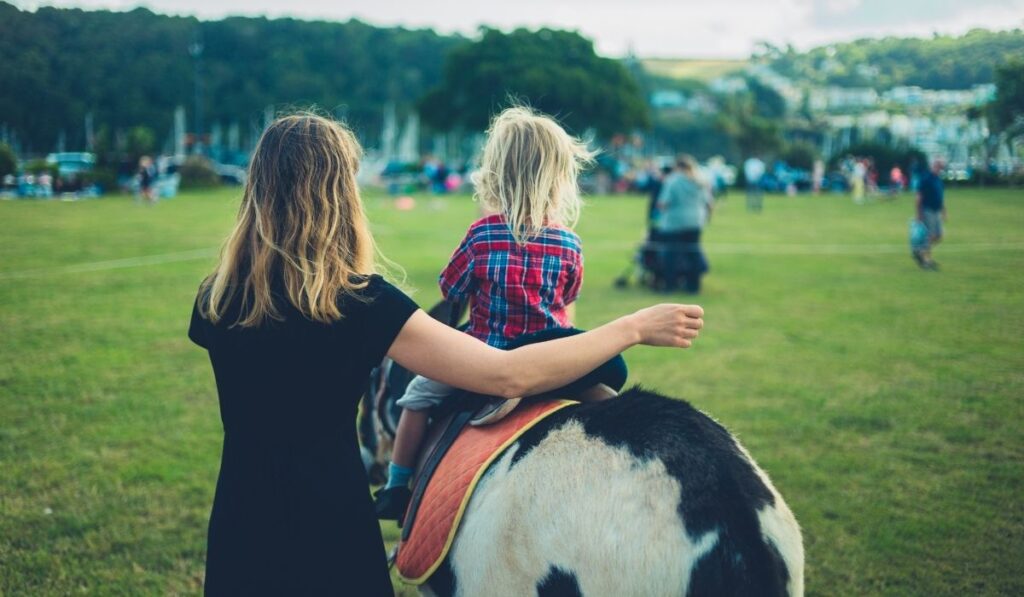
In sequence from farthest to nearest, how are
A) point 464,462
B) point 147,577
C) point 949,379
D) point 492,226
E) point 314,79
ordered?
point 314,79
point 949,379
point 147,577
point 492,226
point 464,462

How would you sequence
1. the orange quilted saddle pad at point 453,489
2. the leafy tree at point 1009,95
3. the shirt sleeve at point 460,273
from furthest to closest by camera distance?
1. the leafy tree at point 1009,95
2. the shirt sleeve at point 460,273
3. the orange quilted saddle pad at point 453,489

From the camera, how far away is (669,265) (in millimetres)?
12938

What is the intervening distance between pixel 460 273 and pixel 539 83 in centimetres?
5560

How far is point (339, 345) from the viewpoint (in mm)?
1978

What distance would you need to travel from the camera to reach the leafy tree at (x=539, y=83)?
57.2 metres

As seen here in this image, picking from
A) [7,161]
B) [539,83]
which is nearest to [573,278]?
[7,161]

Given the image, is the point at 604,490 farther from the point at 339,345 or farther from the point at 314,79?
the point at 314,79

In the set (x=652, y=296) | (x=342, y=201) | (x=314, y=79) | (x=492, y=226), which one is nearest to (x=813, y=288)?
(x=652, y=296)

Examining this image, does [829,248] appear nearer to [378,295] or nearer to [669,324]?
[669,324]

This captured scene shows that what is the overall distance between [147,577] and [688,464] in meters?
3.34

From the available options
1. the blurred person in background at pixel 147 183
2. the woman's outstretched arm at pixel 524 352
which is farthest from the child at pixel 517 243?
the blurred person in background at pixel 147 183

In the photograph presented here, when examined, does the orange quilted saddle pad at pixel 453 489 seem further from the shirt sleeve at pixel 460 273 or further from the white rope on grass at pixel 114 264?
the white rope on grass at pixel 114 264

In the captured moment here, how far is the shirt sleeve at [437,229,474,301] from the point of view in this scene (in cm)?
296

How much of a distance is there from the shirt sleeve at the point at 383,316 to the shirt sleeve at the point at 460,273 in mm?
930
